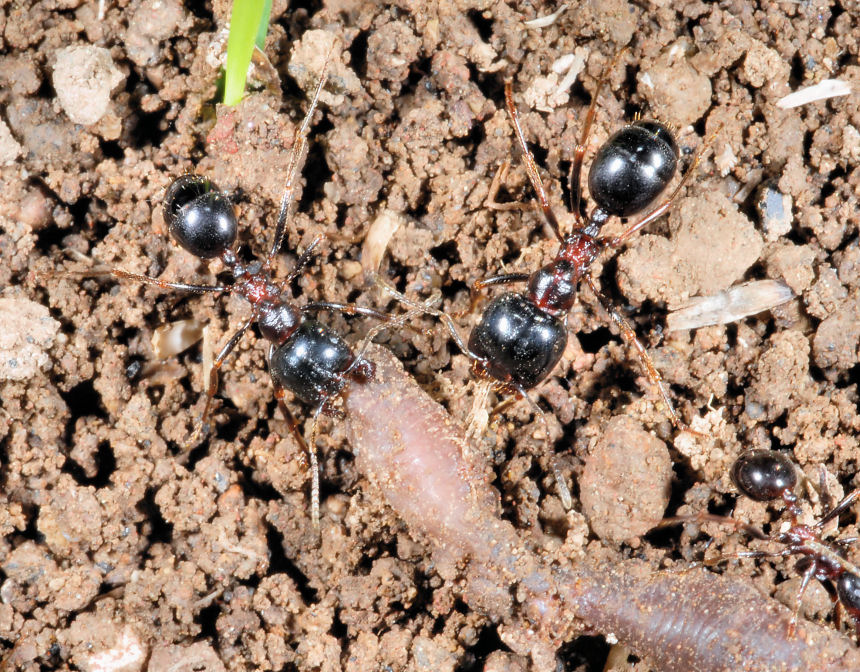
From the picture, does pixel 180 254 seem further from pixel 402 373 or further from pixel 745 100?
pixel 745 100

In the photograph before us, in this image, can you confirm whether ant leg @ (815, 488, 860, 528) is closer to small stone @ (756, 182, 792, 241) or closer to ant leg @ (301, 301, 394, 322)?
small stone @ (756, 182, 792, 241)

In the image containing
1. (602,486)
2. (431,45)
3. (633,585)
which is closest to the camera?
(633,585)

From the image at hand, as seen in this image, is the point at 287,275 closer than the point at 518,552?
No

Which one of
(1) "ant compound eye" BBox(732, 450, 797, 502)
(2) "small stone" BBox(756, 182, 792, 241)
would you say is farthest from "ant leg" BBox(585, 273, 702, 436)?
(2) "small stone" BBox(756, 182, 792, 241)

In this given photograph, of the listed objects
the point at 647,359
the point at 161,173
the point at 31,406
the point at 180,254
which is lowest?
the point at 647,359

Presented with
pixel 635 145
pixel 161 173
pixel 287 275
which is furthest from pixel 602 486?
pixel 161 173

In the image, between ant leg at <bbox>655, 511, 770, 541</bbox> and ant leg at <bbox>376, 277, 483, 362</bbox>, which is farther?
ant leg at <bbox>376, 277, 483, 362</bbox>

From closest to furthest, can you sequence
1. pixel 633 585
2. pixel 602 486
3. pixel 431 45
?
pixel 633 585, pixel 602 486, pixel 431 45
